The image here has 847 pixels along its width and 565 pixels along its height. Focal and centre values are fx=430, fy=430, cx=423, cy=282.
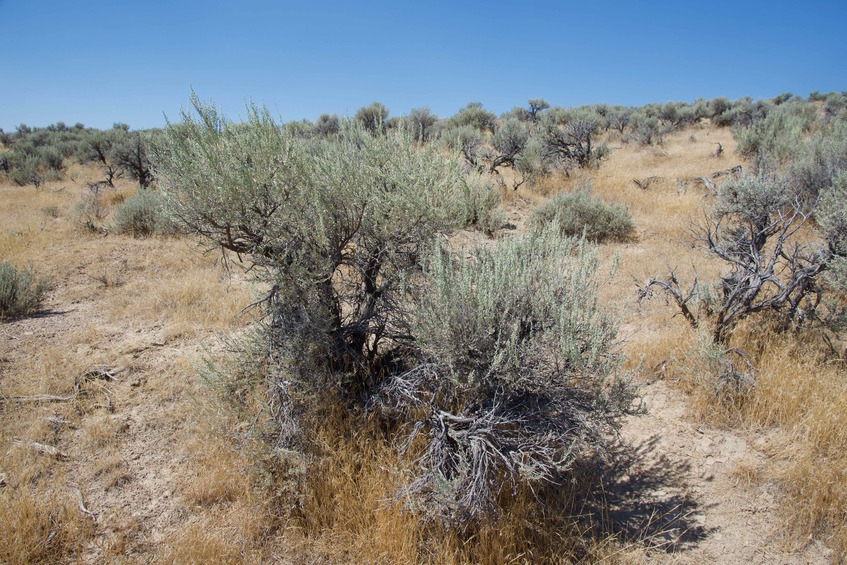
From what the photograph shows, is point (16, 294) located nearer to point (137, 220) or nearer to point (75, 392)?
point (75, 392)

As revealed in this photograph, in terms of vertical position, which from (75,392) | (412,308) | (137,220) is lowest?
(75,392)

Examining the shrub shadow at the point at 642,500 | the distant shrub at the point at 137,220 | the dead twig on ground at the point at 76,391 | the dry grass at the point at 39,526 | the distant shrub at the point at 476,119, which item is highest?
the distant shrub at the point at 476,119

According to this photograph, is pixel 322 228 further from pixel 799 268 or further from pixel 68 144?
pixel 68 144

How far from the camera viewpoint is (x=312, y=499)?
2820 mm

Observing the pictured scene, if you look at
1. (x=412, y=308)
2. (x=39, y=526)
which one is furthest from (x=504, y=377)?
(x=39, y=526)

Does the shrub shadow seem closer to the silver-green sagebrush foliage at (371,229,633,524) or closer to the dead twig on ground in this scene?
the silver-green sagebrush foliage at (371,229,633,524)

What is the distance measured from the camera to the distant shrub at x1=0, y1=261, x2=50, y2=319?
5.41 m

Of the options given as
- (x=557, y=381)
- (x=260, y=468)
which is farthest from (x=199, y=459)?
(x=557, y=381)

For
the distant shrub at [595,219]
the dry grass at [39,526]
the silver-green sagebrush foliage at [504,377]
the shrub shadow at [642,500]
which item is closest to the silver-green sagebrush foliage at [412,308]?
the silver-green sagebrush foliage at [504,377]

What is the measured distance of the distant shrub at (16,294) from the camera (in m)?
5.41

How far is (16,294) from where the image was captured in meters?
5.48

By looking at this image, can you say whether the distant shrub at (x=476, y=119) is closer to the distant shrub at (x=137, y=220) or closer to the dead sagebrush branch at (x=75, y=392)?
the distant shrub at (x=137, y=220)

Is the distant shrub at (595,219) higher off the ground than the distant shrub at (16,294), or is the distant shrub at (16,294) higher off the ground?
the distant shrub at (595,219)

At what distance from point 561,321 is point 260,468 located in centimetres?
219
